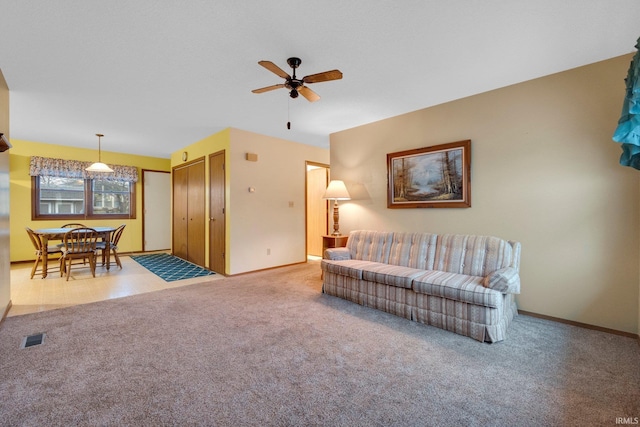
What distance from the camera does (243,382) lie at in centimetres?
180

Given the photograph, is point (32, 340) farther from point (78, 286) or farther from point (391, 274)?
point (391, 274)

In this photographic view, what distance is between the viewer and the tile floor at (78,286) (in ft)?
10.8

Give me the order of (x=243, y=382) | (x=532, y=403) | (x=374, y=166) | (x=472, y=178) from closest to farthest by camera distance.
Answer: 1. (x=532, y=403)
2. (x=243, y=382)
3. (x=472, y=178)
4. (x=374, y=166)

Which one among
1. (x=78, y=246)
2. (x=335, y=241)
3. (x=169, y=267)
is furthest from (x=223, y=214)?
(x=78, y=246)

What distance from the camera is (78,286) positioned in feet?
13.0

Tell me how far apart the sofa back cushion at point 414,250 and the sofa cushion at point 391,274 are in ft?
0.41

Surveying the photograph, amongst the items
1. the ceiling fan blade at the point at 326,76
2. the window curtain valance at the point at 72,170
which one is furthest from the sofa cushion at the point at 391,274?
the window curtain valance at the point at 72,170

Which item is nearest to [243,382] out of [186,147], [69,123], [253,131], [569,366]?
[569,366]

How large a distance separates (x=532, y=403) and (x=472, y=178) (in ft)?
7.73

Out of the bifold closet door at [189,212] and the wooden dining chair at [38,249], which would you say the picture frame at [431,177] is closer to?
the bifold closet door at [189,212]

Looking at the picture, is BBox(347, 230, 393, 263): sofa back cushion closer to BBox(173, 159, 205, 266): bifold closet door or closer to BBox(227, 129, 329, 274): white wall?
BBox(227, 129, 329, 274): white wall

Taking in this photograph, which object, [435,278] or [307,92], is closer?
[307,92]

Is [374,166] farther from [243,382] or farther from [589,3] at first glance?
[243,382]

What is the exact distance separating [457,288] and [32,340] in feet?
11.9
